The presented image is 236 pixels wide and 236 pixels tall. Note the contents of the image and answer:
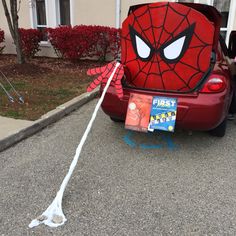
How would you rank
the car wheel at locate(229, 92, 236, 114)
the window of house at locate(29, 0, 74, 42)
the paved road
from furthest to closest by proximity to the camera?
the window of house at locate(29, 0, 74, 42) → the car wheel at locate(229, 92, 236, 114) → the paved road

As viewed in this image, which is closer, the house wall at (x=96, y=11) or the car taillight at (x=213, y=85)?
the car taillight at (x=213, y=85)

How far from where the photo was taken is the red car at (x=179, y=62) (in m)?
3.42

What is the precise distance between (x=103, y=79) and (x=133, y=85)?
15.7 inches

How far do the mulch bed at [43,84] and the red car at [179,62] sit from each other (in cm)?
190

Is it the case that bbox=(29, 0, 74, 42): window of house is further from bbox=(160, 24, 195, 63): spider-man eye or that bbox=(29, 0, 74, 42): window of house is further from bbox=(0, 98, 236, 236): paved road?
bbox=(160, 24, 195, 63): spider-man eye

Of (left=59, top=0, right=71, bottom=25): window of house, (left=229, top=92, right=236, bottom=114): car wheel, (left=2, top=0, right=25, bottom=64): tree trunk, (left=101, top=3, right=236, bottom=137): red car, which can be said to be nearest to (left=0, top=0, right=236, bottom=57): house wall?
(left=59, top=0, right=71, bottom=25): window of house

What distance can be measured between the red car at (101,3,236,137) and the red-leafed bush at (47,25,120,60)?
16.9 ft

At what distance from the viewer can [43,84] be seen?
6.92 metres

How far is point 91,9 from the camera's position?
9.60 metres

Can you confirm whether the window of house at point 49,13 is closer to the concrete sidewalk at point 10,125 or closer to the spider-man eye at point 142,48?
the concrete sidewalk at point 10,125

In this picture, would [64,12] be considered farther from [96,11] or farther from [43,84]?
[43,84]

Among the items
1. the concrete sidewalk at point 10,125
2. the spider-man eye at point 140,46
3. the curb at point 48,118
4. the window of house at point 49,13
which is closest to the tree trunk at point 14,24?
the window of house at point 49,13

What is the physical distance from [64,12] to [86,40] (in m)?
2.30

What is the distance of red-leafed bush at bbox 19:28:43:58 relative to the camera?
31.6ft
